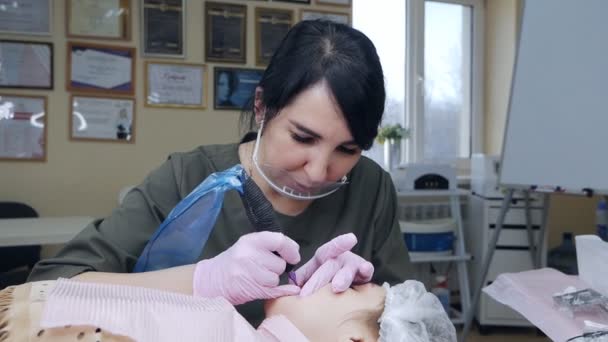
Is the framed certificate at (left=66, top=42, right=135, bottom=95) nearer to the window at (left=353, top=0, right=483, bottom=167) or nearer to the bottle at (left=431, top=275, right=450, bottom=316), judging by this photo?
the window at (left=353, top=0, right=483, bottom=167)

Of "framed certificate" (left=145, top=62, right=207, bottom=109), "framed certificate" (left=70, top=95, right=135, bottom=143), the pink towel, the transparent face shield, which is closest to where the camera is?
the pink towel

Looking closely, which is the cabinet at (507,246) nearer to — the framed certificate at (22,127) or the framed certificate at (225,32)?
the framed certificate at (225,32)

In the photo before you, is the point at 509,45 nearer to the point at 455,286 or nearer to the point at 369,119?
the point at 455,286

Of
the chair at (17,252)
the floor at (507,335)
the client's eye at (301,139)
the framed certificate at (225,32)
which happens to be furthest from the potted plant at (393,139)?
the client's eye at (301,139)

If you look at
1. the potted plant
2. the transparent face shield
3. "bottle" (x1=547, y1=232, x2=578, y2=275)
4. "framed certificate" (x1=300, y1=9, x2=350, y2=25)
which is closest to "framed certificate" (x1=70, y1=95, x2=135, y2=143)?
"framed certificate" (x1=300, y1=9, x2=350, y2=25)

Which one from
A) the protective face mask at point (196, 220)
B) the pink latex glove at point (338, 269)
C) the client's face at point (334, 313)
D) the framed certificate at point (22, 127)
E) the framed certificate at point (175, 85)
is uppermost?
the framed certificate at point (175, 85)

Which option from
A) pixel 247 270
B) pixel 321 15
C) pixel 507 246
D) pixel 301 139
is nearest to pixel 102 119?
pixel 321 15

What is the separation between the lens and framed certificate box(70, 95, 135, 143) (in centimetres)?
244

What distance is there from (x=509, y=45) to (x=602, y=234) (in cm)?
153

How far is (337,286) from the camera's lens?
72cm

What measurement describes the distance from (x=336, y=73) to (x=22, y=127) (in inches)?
80.8

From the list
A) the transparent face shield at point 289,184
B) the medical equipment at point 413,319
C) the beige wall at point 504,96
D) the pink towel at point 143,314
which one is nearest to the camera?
the pink towel at point 143,314

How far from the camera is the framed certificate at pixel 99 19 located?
2.41 metres

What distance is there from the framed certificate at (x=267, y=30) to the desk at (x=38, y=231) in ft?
4.28
